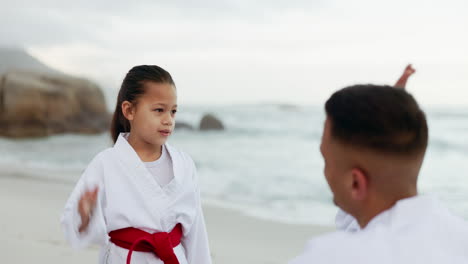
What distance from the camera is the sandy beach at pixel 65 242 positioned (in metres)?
4.25

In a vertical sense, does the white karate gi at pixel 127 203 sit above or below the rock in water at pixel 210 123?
above

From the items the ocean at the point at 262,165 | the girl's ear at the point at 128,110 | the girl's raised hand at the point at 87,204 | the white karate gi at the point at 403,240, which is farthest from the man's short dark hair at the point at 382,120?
the ocean at the point at 262,165

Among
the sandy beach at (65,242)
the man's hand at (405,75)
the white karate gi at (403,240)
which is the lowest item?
the sandy beach at (65,242)

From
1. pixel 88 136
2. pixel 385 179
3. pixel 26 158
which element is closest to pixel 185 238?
pixel 385 179

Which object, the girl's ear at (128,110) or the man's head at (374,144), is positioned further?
the girl's ear at (128,110)

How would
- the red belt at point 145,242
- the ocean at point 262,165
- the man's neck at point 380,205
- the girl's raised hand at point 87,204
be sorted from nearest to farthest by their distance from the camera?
the man's neck at point 380,205, the girl's raised hand at point 87,204, the red belt at point 145,242, the ocean at point 262,165

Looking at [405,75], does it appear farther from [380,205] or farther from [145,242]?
[145,242]

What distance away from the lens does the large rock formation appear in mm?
16875

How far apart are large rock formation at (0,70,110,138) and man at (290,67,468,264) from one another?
16.7m

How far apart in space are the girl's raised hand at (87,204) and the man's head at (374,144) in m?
1.30

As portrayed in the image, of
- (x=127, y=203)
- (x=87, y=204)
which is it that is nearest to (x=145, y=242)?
(x=127, y=203)

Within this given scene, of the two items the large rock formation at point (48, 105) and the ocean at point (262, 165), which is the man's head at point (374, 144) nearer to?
the ocean at point (262, 165)

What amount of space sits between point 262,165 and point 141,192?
30.6 feet

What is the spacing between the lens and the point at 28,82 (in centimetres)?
1739
